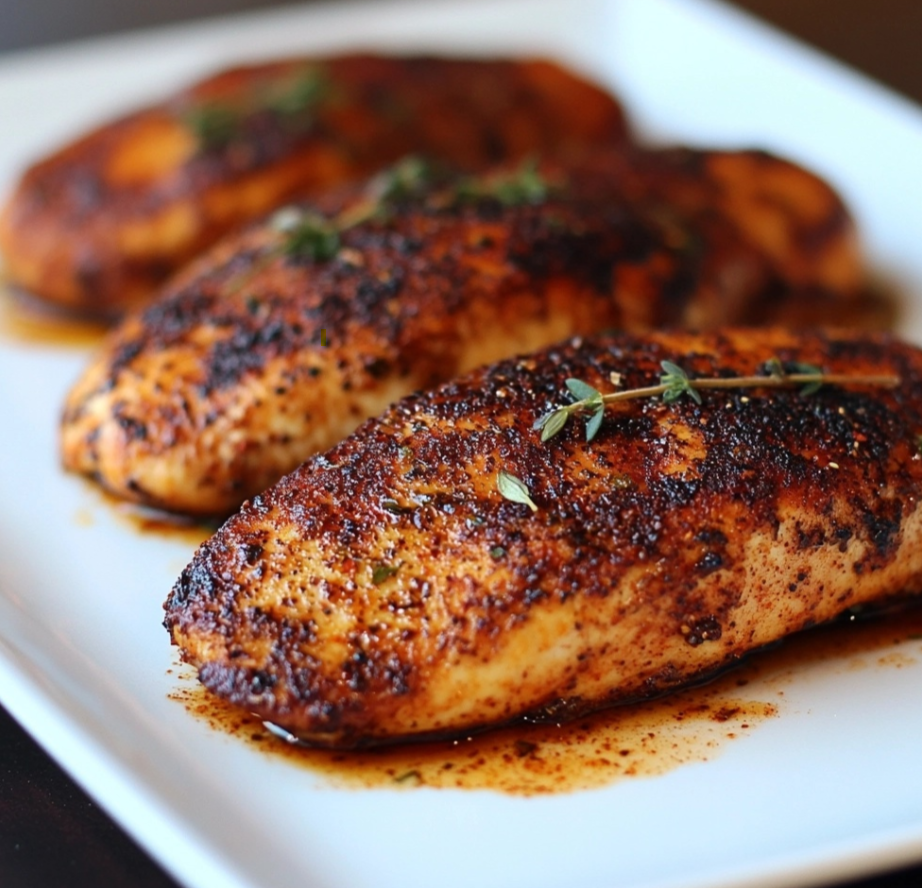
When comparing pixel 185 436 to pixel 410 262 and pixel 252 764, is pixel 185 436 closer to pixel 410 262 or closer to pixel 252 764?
pixel 410 262

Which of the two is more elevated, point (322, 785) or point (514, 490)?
point (514, 490)

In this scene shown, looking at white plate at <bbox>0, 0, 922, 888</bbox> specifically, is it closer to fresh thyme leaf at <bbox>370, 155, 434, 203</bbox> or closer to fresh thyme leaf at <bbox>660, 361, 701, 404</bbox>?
fresh thyme leaf at <bbox>660, 361, 701, 404</bbox>

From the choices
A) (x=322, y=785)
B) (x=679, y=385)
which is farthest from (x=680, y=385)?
(x=322, y=785)

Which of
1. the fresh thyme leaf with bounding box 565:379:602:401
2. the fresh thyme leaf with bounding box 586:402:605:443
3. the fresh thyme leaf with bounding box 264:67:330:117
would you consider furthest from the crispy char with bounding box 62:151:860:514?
the fresh thyme leaf with bounding box 264:67:330:117

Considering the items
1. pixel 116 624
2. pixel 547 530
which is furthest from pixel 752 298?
pixel 116 624

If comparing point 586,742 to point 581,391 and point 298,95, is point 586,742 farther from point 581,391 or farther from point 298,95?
point 298,95

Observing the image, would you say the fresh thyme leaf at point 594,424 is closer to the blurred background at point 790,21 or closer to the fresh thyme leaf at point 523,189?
the fresh thyme leaf at point 523,189

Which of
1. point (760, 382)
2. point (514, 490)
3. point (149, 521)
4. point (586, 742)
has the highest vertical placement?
point (760, 382)
